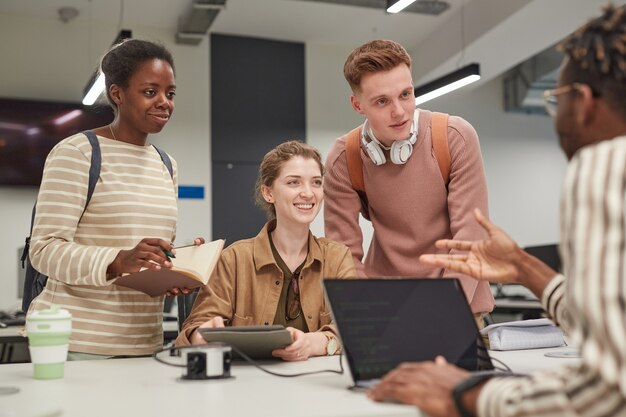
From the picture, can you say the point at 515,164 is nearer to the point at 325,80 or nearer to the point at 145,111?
the point at 325,80

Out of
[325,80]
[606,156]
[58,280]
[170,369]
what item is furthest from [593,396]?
[325,80]

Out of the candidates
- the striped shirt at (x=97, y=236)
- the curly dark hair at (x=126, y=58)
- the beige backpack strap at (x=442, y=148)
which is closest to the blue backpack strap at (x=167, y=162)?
the striped shirt at (x=97, y=236)

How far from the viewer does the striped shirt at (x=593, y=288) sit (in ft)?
2.79

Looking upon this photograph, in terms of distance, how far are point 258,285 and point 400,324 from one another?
0.79 m

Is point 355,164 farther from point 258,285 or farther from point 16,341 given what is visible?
Result: point 16,341

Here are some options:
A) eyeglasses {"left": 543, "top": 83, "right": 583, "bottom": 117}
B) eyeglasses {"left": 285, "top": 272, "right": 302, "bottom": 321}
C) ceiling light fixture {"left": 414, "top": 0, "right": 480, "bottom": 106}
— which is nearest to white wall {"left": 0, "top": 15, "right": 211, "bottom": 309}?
ceiling light fixture {"left": 414, "top": 0, "right": 480, "bottom": 106}

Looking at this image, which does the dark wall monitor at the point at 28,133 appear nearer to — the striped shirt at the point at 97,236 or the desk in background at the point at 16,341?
the desk in background at the point at 16,341

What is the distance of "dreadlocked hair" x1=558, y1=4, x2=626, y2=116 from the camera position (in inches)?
38.3

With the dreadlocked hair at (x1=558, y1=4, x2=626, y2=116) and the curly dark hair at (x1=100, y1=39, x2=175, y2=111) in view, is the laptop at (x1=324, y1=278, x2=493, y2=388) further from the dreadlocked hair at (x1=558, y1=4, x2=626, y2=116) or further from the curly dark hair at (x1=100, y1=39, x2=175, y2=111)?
the curly dark hair at (x1=100, y1=39, x2=175, y2=111)

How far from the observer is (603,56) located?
3.22 ft

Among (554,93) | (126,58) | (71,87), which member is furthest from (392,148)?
(71,87)

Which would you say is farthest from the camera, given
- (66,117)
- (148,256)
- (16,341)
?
(66,117)

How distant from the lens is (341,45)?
7.96 m

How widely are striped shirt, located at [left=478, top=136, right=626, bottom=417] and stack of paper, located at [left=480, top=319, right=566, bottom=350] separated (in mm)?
931
